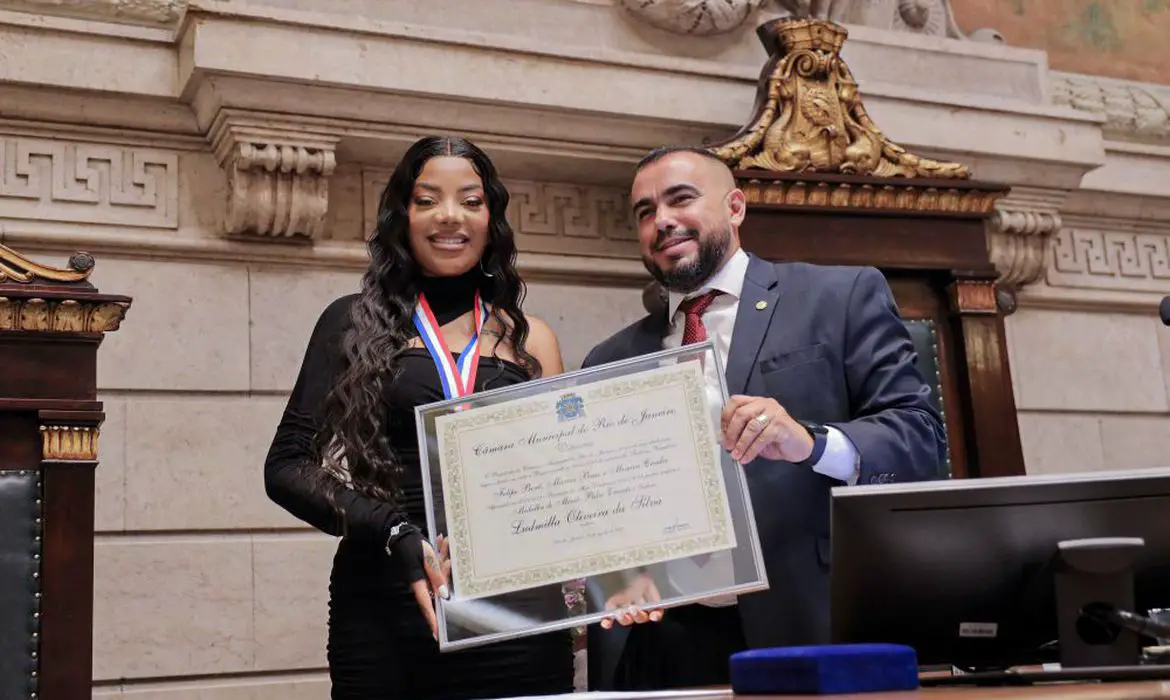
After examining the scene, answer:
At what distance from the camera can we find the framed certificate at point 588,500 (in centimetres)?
230

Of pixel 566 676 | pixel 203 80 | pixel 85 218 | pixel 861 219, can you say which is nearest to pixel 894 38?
pixel 861 219

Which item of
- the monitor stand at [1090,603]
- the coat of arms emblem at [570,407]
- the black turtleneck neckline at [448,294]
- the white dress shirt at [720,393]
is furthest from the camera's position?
the black turtleneck neckline at [448,294]

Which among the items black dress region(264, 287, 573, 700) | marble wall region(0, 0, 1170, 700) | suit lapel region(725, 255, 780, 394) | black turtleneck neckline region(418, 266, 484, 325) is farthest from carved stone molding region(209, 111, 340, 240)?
suit lapel region(725, 255, 780, 394)

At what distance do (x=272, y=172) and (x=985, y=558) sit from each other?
2.94 meters

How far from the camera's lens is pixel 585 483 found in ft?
7.77

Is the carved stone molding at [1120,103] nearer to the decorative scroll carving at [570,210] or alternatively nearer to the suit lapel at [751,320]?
the decorative scroll carving at [570,210]

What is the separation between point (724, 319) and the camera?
116 inches

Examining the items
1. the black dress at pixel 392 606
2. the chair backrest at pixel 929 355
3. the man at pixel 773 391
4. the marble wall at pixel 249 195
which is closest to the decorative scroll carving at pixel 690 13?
the marble wall at pixel 249 195

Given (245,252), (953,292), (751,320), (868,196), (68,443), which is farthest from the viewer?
(953,292)

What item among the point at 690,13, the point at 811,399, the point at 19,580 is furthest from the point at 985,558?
the point at 690,13

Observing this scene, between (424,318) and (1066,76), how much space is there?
4023 millimetres

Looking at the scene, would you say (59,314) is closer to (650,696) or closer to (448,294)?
(448,294)

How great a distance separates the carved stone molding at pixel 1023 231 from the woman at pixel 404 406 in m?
2.91

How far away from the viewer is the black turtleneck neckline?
291 cm
